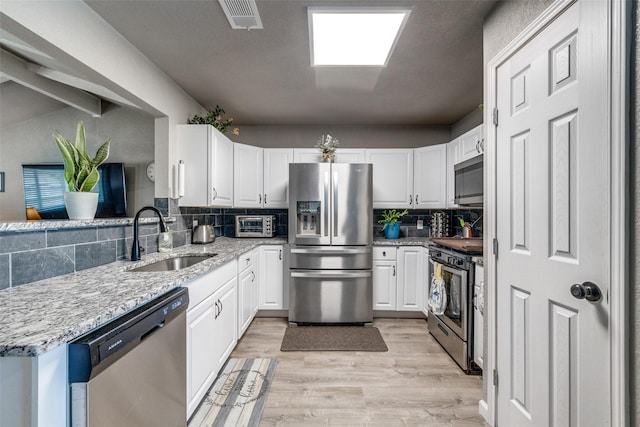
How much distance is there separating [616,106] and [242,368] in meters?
2.58

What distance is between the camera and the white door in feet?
3.32

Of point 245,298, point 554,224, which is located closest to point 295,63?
point 554,224

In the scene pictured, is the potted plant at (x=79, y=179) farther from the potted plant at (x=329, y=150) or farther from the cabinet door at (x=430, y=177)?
the cabinet door at (x=430, y=177)

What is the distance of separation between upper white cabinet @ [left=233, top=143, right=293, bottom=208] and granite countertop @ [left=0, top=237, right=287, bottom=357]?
76.7 inches

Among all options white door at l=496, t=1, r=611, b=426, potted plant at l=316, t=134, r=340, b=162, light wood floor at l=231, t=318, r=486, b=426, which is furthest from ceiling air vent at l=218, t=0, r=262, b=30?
light wood floor at l=231, t=318, r=486, b=426

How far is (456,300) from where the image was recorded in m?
2.38

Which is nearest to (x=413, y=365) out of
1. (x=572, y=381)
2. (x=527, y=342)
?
(x=527, y=342)

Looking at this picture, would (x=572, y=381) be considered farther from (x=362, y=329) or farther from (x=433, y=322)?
(x=362, y=329)

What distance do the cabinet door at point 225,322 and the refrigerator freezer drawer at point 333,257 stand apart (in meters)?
0.90

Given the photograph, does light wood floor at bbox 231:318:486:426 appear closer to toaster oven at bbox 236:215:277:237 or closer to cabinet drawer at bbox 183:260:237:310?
cabinet drawer at bbox 183:260:237:310

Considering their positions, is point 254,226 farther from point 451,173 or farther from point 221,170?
point 451,173

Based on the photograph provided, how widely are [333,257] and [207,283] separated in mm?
1593

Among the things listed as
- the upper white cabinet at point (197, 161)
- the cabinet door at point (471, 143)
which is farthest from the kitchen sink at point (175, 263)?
the cabinet door at point (471, 143)

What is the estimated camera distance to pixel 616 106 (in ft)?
3.04
